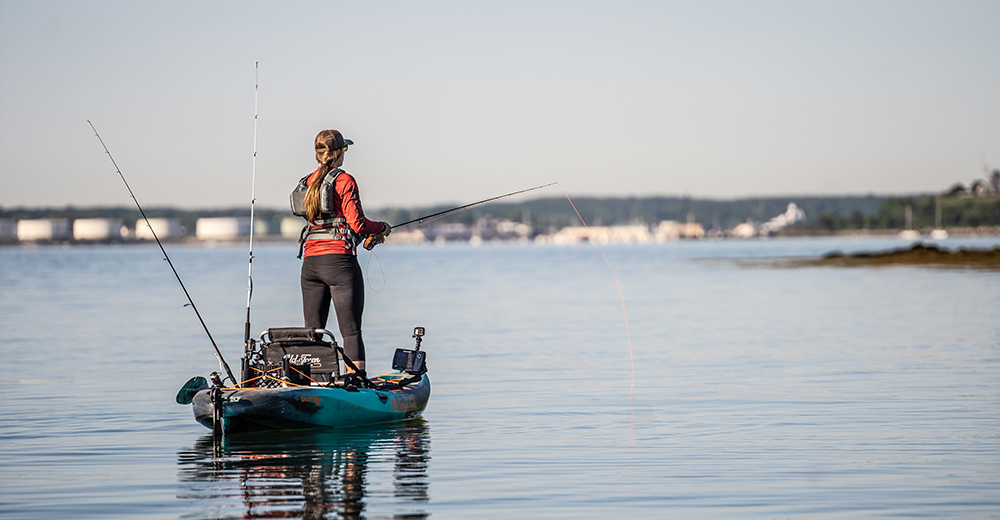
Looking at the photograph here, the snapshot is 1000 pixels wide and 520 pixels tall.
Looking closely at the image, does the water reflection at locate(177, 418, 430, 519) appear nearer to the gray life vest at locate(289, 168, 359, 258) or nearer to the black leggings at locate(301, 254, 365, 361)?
the black leggings at locate(301, 254, 365, 361)

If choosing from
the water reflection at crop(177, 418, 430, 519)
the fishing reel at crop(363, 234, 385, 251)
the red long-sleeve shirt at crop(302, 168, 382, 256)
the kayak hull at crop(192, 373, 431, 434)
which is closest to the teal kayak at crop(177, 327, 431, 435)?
the kayak hull at crop(192, 373, 431, 434)

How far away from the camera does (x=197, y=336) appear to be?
22.5 m

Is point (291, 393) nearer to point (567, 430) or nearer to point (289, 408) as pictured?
point (289, 408)

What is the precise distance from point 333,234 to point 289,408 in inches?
58.1

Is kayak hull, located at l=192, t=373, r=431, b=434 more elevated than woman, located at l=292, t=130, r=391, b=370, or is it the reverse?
woman, located at l=292, t=130, r=391, b=370

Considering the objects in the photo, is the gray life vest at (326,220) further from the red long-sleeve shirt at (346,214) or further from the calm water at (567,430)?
the calm water at (567,430)

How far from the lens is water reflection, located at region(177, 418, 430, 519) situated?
24.3ft

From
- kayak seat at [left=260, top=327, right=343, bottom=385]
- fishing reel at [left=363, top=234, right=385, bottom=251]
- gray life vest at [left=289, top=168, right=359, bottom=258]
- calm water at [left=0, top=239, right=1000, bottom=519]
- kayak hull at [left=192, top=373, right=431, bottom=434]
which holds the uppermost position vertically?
gray life vest at [left=289, top=168, right=359, bottom=258]

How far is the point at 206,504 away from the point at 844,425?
591cm

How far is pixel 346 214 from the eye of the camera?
10.0 m

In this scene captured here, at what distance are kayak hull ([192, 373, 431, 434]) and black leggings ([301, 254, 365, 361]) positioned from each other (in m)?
0.43

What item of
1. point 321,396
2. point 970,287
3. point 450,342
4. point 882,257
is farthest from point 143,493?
point 882,257

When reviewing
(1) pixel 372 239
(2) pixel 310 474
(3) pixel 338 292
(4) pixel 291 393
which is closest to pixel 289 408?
(4) pixel 291 393

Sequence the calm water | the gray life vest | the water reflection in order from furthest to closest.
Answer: the gray life vest, the calm water, the water reflection
